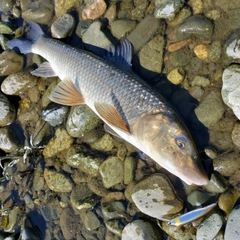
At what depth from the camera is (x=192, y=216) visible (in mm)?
3496

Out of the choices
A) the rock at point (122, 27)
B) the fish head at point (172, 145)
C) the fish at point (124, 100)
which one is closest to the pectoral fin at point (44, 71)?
the fish at point (124, 100)

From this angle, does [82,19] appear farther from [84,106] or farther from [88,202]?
[88,202]

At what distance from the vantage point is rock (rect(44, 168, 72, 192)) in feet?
14.8

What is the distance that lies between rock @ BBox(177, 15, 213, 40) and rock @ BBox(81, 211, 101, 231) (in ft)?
9.91

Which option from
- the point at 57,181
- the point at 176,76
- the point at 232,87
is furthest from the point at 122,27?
the point at 57,181

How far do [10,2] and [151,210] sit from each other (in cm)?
531

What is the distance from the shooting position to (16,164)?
16.9 feet

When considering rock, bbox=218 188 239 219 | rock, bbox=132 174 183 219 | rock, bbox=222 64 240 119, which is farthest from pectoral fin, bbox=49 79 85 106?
rock, bbox=218 188 239 219

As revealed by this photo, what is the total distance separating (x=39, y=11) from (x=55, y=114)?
2.36 m

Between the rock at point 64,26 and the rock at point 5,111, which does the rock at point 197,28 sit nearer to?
the rock at point 64,26

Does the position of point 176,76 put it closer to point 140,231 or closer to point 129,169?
point 129,169

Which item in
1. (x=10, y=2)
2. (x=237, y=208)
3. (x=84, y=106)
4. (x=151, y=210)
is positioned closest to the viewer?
(x=237, y=208)

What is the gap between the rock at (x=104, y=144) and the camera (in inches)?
171

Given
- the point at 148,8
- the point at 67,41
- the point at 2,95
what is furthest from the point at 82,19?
the point at 2,95
